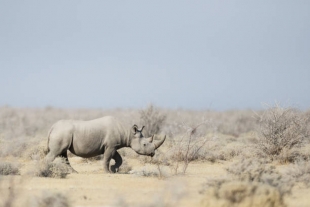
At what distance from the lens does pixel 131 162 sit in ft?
71.4

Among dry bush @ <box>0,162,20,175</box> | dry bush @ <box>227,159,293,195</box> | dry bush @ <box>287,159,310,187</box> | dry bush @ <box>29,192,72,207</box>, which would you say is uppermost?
dry bush @ <box>227,159,293,195</box>

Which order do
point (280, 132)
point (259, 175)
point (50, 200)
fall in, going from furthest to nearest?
point (280, 132) → point (259, 175) → point (50, 200)

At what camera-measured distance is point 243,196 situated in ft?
32.6

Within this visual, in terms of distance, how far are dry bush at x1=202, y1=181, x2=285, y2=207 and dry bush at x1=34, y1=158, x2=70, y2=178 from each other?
19.4 ft

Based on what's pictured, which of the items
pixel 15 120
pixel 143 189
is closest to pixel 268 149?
pixel 143 189

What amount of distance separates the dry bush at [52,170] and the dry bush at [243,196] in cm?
592

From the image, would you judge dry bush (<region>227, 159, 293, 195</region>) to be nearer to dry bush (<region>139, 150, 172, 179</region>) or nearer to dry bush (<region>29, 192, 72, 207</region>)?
dry bush (<region>29, 192, 72, 207</region>)

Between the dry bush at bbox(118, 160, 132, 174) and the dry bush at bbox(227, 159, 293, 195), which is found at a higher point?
the dry bush at bbox(227, 159, 293, 195)

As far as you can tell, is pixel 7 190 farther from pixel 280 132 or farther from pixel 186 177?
pixel 280 132

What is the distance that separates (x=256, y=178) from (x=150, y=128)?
64.0 feet

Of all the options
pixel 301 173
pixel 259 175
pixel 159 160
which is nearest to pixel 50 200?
pixel 259 175

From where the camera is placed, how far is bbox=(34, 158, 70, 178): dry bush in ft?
50.7

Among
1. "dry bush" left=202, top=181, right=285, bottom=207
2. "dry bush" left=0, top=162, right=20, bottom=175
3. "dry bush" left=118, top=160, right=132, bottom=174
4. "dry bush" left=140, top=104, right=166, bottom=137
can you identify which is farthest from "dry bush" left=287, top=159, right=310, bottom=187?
"dry bush" left=140, top=104, right=166, bottom=137

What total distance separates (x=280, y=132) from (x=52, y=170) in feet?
25.8
